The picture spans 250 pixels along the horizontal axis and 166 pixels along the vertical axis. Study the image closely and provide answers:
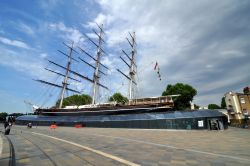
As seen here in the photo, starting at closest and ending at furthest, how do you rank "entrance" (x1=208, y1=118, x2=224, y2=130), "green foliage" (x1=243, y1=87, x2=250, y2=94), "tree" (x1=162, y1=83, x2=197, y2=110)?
1. "entrance" (x1=208, y1=118, x2=224, y2=130)
2. "green foliage" (x1=243, y1=87, x2=250, y2=94)
3. "tree" (x1=162, y1=83, x2=197, y2=110)

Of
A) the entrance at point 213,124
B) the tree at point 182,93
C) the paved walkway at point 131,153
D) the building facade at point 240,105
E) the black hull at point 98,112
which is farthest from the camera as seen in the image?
the tree at point 182,93

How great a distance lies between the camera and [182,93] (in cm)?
5906

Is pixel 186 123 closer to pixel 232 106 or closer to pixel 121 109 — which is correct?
pixel 121 109

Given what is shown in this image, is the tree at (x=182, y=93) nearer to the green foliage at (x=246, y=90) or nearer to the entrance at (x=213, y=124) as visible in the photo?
the green foliage at (x=246, y=90)

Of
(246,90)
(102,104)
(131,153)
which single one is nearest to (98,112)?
(102,104)

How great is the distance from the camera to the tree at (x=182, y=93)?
5934cm

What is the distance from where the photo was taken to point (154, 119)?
99.7 ft

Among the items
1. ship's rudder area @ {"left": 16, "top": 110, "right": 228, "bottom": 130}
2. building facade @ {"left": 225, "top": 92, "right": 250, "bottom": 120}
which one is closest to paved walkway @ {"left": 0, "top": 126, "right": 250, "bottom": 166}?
ship's rudder area @ {"left": 16, "top": 110, "right": 228, "bottom": 130}

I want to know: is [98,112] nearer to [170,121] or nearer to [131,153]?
[170,121]

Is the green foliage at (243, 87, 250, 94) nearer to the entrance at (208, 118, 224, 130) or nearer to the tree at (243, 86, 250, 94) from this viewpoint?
the tree at (243, 86, 250, 94)

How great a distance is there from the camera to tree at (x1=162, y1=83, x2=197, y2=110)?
59344 millimetres

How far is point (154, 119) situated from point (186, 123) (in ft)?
16.4

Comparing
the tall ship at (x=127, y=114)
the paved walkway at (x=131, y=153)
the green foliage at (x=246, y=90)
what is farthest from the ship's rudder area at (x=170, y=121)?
the green foliage at (x=246, y=90)

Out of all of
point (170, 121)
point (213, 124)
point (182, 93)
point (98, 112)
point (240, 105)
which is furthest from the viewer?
point (182, 93)
